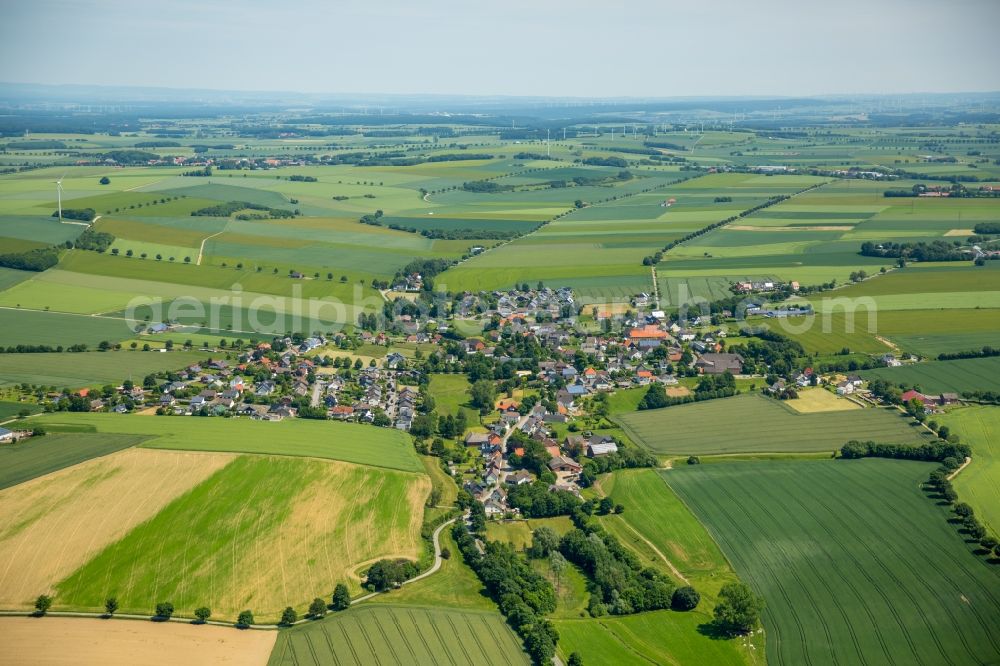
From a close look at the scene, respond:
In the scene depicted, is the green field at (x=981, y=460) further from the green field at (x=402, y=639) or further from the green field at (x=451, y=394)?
the green field at (x=451, y=394)

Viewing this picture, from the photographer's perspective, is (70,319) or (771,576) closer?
(771,576)

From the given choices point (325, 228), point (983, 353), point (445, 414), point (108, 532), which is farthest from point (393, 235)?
point (108, 532)

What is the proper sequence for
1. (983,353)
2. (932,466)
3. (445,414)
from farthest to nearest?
(983,353) → (445,414) → (932,466)

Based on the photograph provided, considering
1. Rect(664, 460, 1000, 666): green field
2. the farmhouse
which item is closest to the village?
the farmhouse

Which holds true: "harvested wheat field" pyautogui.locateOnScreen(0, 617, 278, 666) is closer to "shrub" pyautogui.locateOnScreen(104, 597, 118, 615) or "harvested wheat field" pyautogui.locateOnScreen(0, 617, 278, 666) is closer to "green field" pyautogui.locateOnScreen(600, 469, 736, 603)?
"shrub" pyautogui.locateOnScreen(104, 597, 118, 615)

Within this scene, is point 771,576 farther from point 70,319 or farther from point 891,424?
point 70,319

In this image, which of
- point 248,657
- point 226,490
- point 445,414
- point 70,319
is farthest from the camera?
point 70,319

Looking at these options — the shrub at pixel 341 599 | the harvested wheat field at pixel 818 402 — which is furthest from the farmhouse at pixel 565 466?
the shrub at pixel 341 599
